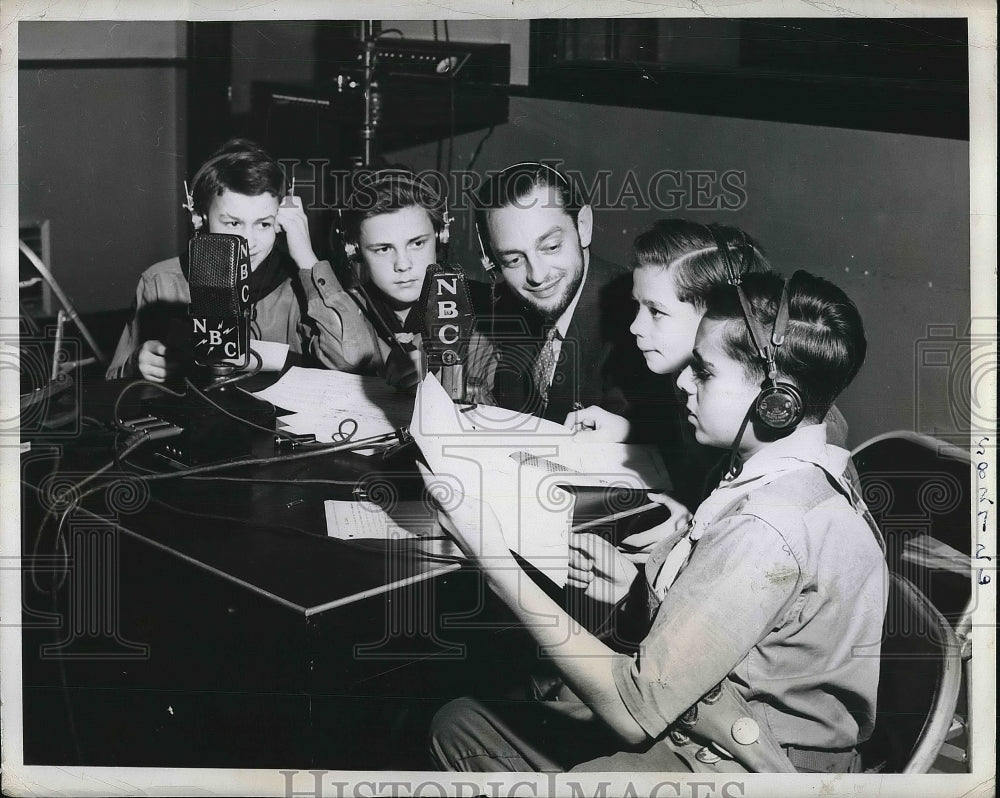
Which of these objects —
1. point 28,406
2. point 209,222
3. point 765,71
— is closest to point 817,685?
point 765,71

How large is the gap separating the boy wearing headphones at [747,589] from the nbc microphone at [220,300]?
66 cm

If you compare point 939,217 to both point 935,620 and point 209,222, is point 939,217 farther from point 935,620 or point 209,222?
point 209,222

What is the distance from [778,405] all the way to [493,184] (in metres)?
0.78

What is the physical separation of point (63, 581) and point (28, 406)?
411mm

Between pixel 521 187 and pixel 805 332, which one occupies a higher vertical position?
pixel 521 187

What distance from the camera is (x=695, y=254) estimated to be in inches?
77.0

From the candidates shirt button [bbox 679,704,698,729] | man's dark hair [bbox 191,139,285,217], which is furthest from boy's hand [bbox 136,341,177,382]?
shirt button [bbox 679,704,698,729]

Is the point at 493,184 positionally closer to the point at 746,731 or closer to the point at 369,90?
the point at 369,90

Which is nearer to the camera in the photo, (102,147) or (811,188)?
(811,188)

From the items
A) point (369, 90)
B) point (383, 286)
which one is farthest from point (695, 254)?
point (369, 90)

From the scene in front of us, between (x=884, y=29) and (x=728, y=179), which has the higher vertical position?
(x=884, y=29)

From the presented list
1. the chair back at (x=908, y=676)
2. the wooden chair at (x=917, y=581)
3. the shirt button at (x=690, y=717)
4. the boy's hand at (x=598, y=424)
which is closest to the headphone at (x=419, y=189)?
the boy's hand at (x=598, y=424)

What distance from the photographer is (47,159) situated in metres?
2.07

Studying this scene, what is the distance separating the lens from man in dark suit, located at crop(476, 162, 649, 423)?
1.98 metres
